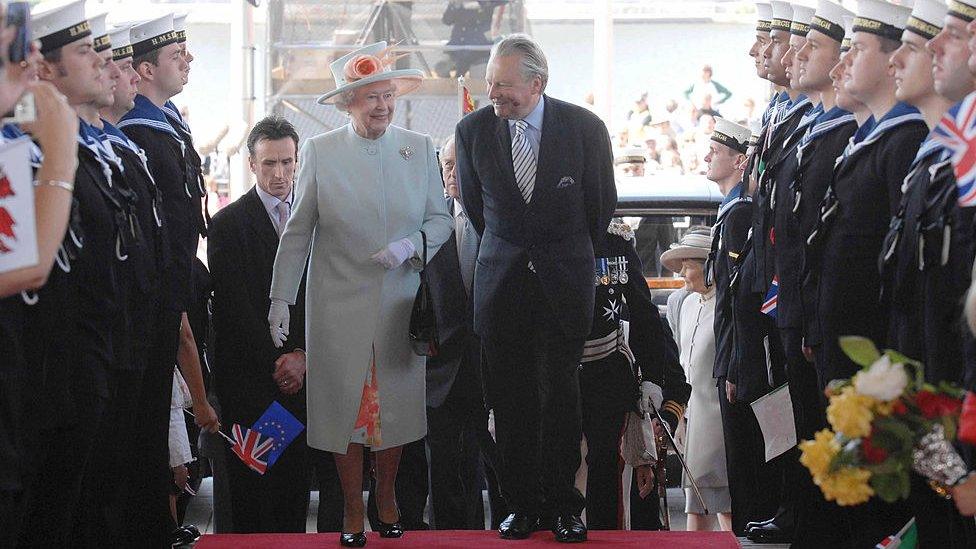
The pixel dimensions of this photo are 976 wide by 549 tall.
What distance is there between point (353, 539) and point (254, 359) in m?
1.19

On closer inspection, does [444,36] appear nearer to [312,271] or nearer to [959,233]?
[312,271]

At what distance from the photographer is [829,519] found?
5715 mm

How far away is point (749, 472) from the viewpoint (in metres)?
6.98

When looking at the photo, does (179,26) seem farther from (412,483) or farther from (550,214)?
(412,483)

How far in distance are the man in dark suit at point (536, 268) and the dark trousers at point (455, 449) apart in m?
1.05

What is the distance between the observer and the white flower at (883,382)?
321 cm

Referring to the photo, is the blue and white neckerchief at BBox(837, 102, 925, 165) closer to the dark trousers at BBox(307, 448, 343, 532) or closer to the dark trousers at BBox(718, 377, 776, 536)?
the dark trousers at BBox(718, 377, 776, 536)

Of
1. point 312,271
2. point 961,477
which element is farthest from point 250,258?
point 961,477

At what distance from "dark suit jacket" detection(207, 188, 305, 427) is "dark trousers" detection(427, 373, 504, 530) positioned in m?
0.63

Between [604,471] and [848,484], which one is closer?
[848,484]

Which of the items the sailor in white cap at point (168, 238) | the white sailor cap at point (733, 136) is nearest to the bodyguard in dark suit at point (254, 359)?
the sailor in white cap at point (168, 238)

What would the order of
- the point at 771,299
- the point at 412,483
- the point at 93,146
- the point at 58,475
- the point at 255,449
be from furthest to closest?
the point at 412,483 → the point at 255,449 → the point at 771,299 → the point at 93,146 → the point at 58,475

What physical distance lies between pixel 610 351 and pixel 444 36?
6.45m

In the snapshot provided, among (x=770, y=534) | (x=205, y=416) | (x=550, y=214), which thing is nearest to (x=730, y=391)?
(x=770, y=534)
